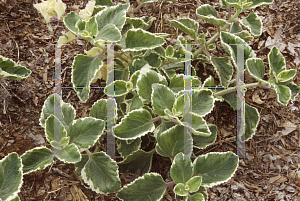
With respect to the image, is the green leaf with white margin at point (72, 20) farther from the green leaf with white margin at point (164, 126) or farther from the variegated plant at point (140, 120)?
the green leaf with white margin at point (164, 126)

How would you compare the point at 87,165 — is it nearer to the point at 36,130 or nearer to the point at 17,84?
the point at 36,130

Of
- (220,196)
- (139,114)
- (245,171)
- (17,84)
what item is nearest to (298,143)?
(245,171)

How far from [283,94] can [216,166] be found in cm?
43

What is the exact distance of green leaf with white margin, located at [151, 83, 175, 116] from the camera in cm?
117

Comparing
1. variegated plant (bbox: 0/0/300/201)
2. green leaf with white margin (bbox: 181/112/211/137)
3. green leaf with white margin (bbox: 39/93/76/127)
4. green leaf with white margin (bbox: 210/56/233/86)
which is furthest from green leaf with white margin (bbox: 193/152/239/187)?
green leaf with white margin (bbox: 39/93/76/127)

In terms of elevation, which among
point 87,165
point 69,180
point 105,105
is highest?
point 105,105

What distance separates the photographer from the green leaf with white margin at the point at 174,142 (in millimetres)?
1214

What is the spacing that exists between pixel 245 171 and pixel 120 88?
0.80 m

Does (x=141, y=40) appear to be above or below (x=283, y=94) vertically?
above

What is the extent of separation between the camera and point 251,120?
142 centimetres

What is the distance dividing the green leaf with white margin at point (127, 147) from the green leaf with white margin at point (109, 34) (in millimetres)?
500

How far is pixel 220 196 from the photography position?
1.44m

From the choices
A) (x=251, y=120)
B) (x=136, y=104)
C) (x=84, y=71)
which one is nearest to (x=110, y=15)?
(x=84, y=71)

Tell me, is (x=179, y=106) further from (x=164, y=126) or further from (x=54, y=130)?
(x=54, y=130)
